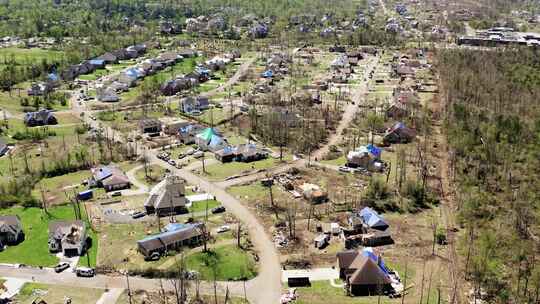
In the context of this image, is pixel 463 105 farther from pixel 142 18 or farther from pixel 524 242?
pixel 142 18

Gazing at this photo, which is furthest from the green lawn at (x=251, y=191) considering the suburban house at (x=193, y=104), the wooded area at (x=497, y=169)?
the suburban house at (x=193, y=104)

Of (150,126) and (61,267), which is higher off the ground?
(150,126)

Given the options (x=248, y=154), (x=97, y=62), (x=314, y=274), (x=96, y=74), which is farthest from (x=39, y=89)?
(x=314, y=274)

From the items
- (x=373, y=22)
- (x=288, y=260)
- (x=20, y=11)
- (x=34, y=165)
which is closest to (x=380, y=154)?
(x=288, y=260)

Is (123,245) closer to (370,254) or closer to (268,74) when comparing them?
(370,254)

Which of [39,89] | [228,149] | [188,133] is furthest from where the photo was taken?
[39,89]

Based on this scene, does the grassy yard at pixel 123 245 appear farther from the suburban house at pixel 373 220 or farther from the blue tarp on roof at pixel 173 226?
the suburban house at pixel 373 220

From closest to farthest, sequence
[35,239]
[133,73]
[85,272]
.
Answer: [85,272]
[35,239]
[133,73]
